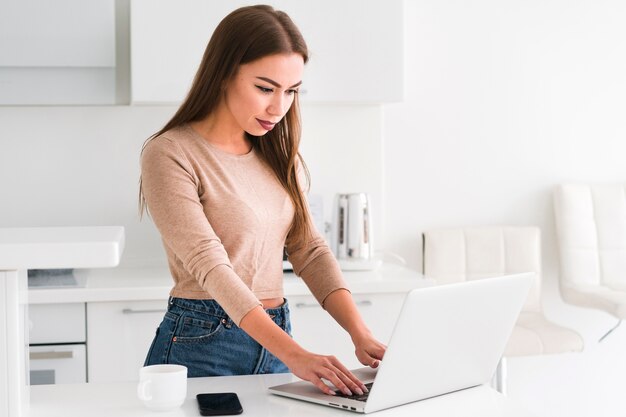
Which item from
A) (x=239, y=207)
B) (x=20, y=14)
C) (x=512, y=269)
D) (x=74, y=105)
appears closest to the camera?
(x=239, y=207)

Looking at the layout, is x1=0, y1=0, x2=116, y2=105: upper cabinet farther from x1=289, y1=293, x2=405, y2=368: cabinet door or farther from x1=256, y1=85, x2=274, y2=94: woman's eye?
x1=256, y1=85, x2=274, y2=94: woman's eye

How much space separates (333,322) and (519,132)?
1.21 meters

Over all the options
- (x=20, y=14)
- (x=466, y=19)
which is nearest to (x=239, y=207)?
(x=20, y=14)

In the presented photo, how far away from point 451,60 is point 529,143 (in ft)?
1.50

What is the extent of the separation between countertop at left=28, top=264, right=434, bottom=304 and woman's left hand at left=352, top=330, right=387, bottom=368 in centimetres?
109

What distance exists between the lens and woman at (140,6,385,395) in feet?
5.12

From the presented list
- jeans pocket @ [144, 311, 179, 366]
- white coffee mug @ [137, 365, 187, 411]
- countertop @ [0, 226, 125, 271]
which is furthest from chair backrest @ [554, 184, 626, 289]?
countertop @ [0, 226, 125, 271]

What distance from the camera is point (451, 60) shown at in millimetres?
3334

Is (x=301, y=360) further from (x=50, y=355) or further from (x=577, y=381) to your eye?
(x=577, y=381)

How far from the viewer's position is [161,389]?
131cm

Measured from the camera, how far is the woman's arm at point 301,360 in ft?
4.41

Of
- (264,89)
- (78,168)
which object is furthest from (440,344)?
(78,168)

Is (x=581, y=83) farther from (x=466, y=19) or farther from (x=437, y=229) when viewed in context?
(x=437, y=229)

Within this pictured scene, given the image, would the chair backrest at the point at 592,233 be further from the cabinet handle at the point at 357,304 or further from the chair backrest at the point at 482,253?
the cabinet handle at the point at 357,304
